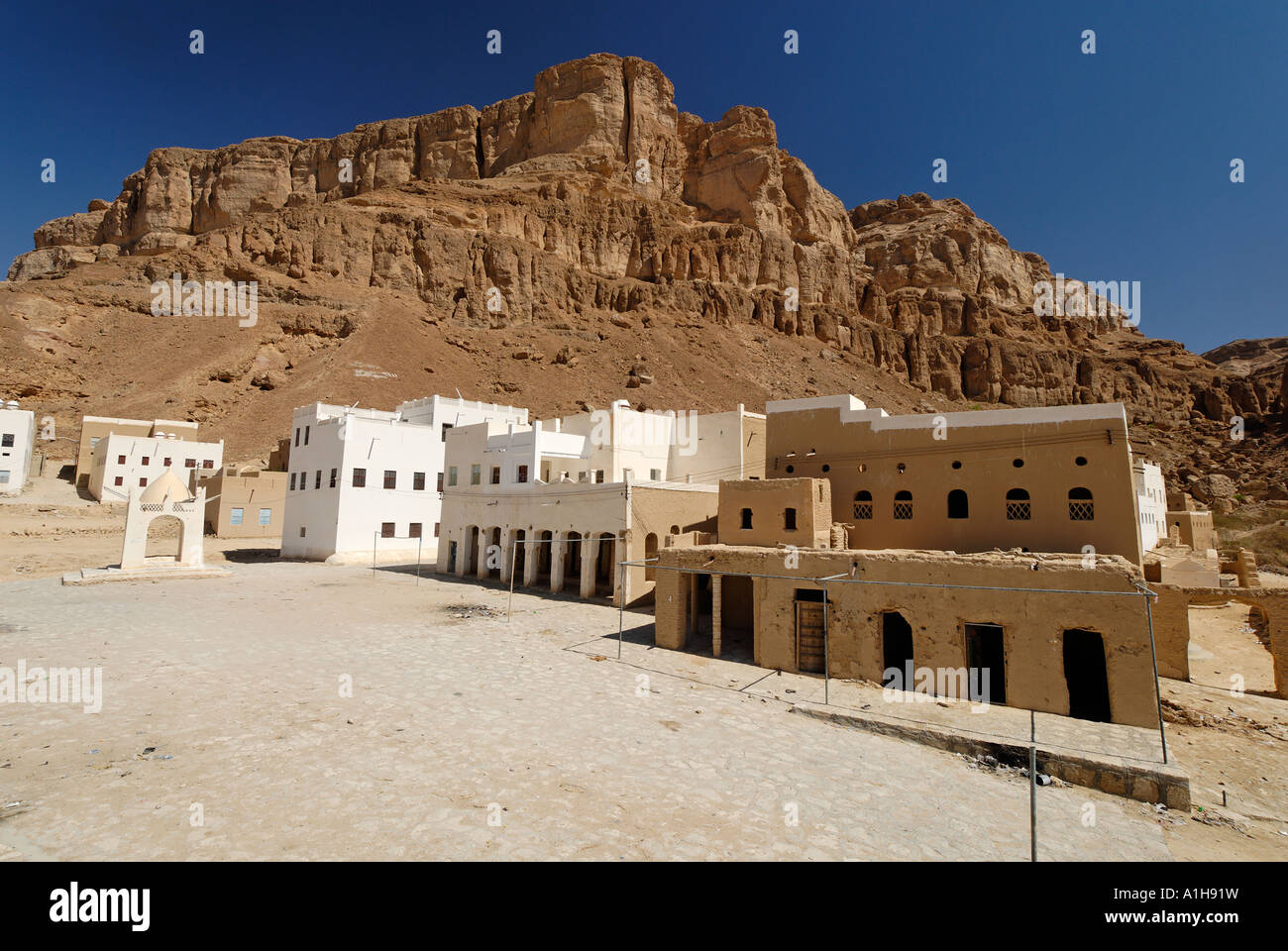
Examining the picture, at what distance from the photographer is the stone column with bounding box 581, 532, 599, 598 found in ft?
74.0

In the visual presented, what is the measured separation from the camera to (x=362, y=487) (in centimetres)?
3161

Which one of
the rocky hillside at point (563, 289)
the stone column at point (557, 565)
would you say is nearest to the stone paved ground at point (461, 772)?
the stone column at point (557, 565)

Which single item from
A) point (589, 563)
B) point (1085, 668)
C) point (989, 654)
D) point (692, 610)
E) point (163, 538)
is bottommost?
point (1085, 668)

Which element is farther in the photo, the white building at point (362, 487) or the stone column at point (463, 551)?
the white building at point (362, 487)

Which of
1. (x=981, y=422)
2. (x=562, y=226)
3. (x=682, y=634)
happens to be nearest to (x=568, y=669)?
(x=682, y=634)

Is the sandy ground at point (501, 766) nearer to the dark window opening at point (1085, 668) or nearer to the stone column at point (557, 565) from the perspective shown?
the dark window opening at point (1085, 668)

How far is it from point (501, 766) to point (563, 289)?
7927 centimetres

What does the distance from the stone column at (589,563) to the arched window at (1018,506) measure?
503 inches

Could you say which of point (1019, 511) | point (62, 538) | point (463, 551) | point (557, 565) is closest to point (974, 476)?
point (1019, 511)

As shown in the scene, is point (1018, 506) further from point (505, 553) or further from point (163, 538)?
point (163, 538)

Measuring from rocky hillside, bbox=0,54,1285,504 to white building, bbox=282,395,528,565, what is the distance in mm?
21780

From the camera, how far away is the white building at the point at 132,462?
4109 centimetres

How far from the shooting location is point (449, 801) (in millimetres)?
6602

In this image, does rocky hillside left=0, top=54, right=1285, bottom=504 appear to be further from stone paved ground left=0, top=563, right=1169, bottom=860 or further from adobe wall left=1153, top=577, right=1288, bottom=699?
adobe wall left=1153, top=577, right=1288, bottom=699
